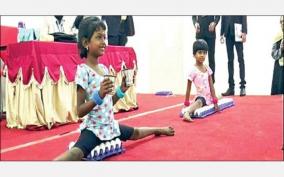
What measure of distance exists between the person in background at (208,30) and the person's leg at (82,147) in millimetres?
570

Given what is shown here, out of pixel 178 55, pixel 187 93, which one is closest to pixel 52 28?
pixel 178 55

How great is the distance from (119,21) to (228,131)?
1.96ft

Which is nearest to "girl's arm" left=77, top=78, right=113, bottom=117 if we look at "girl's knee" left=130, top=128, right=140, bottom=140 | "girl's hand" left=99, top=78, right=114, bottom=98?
"girl's hand" left=99, top=78, right=114, bottom=98

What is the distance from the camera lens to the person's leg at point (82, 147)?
990 millimetres

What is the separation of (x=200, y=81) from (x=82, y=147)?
3.27 feet

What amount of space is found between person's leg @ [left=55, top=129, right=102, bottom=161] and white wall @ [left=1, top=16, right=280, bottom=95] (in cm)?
48

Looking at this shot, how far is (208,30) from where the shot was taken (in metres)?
1.56

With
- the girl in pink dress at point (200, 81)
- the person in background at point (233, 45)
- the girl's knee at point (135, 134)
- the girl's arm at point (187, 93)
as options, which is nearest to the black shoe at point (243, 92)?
the person in background at point (233, 45)

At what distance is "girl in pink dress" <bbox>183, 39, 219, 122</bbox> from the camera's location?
5.73 ft

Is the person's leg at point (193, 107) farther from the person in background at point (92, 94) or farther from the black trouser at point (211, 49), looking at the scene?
the person in background at point (92, 94)

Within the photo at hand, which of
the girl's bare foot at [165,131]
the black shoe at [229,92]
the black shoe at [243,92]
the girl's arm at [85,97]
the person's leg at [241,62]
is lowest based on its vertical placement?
the girl's bare foot at [165,131]

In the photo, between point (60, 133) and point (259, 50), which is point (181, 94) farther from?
point (60, 133)

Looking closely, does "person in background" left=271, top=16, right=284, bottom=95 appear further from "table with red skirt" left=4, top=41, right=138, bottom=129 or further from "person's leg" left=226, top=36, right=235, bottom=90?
"table with red skirt" left=4, top=41, right=138, bottom=129

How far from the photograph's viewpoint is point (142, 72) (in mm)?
1721
